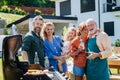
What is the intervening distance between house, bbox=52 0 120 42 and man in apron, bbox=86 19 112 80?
→ 20542mm

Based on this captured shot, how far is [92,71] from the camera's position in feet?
19.4

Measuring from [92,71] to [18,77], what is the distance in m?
2.24

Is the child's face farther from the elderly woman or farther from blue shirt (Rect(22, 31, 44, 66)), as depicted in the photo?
blue shirt (Rect(22, 31, 44, 66))

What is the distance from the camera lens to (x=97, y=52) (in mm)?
5746

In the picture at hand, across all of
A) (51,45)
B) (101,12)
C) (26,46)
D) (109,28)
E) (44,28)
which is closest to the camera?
(26,46)

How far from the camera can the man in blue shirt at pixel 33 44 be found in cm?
558

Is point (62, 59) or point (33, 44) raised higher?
point (33, 44)

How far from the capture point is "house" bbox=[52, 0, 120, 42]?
26609 millimetres

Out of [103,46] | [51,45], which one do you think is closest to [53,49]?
[51,45]

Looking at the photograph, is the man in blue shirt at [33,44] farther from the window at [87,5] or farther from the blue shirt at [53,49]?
the window at [87,5]

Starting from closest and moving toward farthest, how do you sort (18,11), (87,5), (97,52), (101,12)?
(97,52) < (101,12) < (87,5) < (18,11)

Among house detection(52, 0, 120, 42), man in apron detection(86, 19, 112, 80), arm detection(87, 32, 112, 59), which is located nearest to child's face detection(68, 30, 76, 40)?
man in apron detection(86, 19, 112, 80)

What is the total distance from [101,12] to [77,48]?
72.9 feet

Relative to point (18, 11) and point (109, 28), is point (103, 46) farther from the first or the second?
point (18, 11)
